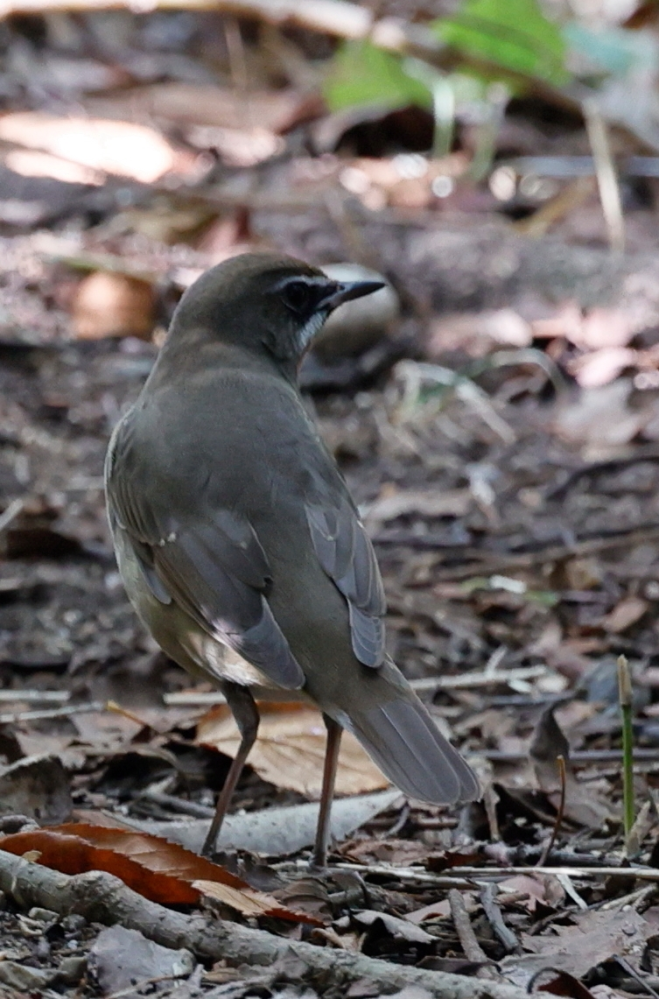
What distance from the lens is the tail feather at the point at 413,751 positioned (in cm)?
355

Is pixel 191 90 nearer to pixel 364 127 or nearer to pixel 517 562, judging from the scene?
pixel 364 127

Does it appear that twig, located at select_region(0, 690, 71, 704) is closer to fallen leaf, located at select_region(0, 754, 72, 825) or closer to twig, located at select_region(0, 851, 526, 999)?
fallen leaf, located at select_region(0, 754, 72, 825)

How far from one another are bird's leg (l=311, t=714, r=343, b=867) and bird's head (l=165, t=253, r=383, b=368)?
4.36ft

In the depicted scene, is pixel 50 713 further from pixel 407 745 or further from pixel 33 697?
pixel 407 745

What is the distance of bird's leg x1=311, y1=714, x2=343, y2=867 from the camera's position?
12.8 ft

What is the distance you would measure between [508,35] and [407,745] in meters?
7.84

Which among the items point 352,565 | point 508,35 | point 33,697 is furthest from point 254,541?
point 508,35

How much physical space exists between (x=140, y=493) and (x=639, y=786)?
1710 millimetres

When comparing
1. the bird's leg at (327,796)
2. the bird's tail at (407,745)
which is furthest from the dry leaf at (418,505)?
the bird's tail at (407,745)

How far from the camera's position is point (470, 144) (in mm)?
10992

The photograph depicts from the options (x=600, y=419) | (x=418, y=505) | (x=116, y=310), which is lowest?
(x=418, y=505)

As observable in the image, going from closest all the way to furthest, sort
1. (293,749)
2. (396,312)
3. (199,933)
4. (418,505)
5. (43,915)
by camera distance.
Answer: (199,933), (43,915), (293,749), (418,505), (396,312)

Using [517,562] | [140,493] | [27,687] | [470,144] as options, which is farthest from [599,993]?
[470,144]

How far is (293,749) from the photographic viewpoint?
471cm
